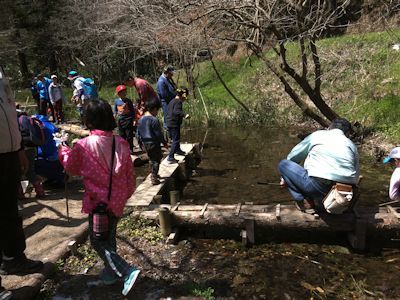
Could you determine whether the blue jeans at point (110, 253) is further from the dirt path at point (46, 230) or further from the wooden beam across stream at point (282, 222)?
the wooden beam across stream at point (282, 222)

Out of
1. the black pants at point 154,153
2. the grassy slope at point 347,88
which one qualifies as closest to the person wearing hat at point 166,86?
the black pants at point 154,153

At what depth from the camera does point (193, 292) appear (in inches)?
150

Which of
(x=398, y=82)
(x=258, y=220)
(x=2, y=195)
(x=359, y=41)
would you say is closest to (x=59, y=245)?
(x=2, y=195)

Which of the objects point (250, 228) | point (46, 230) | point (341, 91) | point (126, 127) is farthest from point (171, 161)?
point (341, 91)

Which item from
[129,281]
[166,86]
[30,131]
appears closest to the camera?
[129,281]

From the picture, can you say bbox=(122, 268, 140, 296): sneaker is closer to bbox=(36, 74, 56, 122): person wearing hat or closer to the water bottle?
the water bottle

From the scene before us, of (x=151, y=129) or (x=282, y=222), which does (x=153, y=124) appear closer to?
(x=151, y=129)

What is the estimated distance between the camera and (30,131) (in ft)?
18.5

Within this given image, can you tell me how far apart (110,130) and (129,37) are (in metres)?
14.4

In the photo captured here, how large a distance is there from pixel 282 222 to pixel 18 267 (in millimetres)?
3113

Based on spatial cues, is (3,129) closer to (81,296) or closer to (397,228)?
(81,296)

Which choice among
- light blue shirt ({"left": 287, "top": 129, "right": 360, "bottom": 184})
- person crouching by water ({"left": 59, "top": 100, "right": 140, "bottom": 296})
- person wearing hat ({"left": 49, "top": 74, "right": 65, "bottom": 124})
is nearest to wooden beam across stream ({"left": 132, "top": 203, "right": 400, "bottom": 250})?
light blue shirt ({"left": 287, "top": 129, "right": 360, "bottom": 184})

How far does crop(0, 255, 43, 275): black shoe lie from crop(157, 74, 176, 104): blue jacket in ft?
18.9

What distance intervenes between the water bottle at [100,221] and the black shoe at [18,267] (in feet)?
2.49
